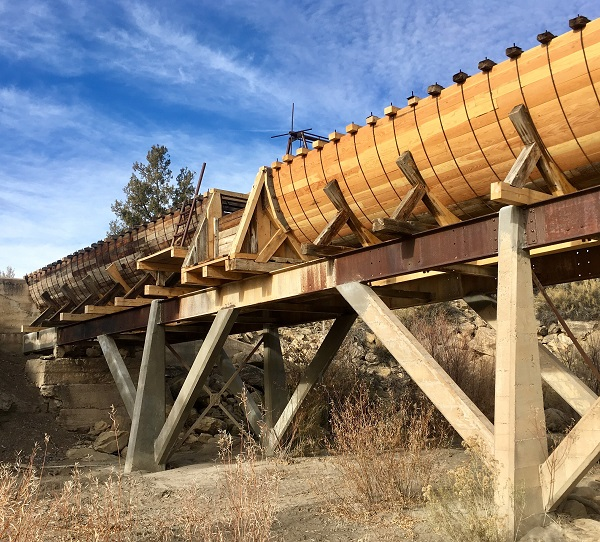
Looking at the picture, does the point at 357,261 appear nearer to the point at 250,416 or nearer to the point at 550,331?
the point at 250,416

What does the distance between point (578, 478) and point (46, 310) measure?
508 inches

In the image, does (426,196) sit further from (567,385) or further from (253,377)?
(253,377)

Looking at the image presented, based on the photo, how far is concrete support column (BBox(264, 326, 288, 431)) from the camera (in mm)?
11156

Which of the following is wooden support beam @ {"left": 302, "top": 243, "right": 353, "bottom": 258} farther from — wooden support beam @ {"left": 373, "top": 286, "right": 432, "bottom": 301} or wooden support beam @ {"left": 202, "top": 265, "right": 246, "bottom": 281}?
wooden support beam @ {"left": 202, "top": 265, "right": 246, "bottom": 281}

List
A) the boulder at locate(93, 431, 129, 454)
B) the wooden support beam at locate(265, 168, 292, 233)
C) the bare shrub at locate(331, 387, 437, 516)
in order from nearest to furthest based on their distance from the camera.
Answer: the bare shrub at locate(331, 387, 437, 516) → the wooden support beam at locate(265, 168, 292, 233) → the boulder at locate(93, 431, 129, 454)

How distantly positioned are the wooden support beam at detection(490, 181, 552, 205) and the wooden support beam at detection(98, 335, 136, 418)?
27.0 feet

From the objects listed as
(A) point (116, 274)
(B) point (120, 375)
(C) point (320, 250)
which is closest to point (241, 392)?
(B) point (120, 375)

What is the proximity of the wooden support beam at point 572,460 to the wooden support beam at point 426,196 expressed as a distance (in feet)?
7.70

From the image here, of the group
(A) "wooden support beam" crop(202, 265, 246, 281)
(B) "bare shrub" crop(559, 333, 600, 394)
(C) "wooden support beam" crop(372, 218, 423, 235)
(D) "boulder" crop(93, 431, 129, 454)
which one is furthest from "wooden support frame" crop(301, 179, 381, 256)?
(B) "bare shrub" crop(559, 333, 600, 394)

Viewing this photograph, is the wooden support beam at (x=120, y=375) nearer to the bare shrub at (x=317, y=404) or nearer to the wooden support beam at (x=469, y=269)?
the bare shrub at (x=317, y=404)

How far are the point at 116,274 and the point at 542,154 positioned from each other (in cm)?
874

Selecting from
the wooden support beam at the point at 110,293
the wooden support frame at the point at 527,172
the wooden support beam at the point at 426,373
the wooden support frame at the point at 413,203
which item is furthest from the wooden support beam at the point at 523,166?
the wooden support beam at the point at 110,293

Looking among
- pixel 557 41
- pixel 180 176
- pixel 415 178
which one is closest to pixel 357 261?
pixel 415 178

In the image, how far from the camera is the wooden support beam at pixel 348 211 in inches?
276
